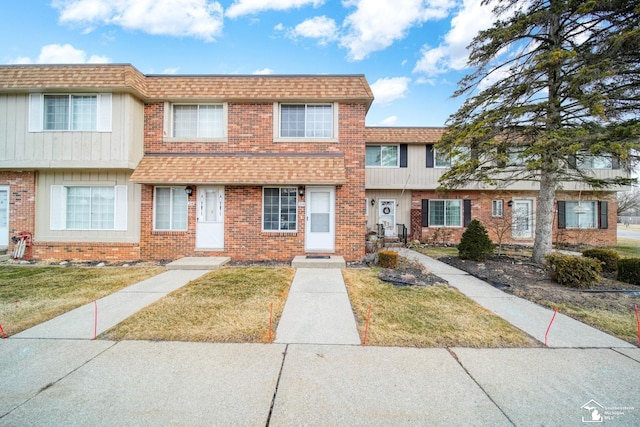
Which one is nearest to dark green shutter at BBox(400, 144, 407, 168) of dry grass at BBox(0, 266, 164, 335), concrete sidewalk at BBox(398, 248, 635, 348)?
concrete sidewalk at BBox(398, 248, 635, 348)

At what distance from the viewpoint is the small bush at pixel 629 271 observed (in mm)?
6633

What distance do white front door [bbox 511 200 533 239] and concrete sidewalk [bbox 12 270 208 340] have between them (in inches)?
638

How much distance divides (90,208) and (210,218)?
13.8 ft

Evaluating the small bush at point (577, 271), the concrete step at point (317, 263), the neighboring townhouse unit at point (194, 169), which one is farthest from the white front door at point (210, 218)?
the small bush at point (577, 271)

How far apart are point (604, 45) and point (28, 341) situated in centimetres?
1299

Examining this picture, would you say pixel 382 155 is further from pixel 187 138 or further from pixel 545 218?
pixel 187 138

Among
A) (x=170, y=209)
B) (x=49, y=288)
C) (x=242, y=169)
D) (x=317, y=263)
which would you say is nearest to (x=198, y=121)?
(x=242, y=169)

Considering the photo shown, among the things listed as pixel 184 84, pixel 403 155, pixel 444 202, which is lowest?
pixel 444 202

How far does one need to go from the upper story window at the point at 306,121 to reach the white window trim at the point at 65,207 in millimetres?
5932

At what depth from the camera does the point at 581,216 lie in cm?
1517

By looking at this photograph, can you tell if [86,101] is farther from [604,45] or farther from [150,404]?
[604,45]

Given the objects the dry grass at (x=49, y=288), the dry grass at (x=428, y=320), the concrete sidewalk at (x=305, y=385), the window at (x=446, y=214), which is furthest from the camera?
the window at (x=446, y=214)

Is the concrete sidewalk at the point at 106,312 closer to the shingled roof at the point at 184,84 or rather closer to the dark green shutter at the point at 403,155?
the shingled roof at the point at 184,84

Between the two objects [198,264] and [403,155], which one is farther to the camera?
[403,155]
